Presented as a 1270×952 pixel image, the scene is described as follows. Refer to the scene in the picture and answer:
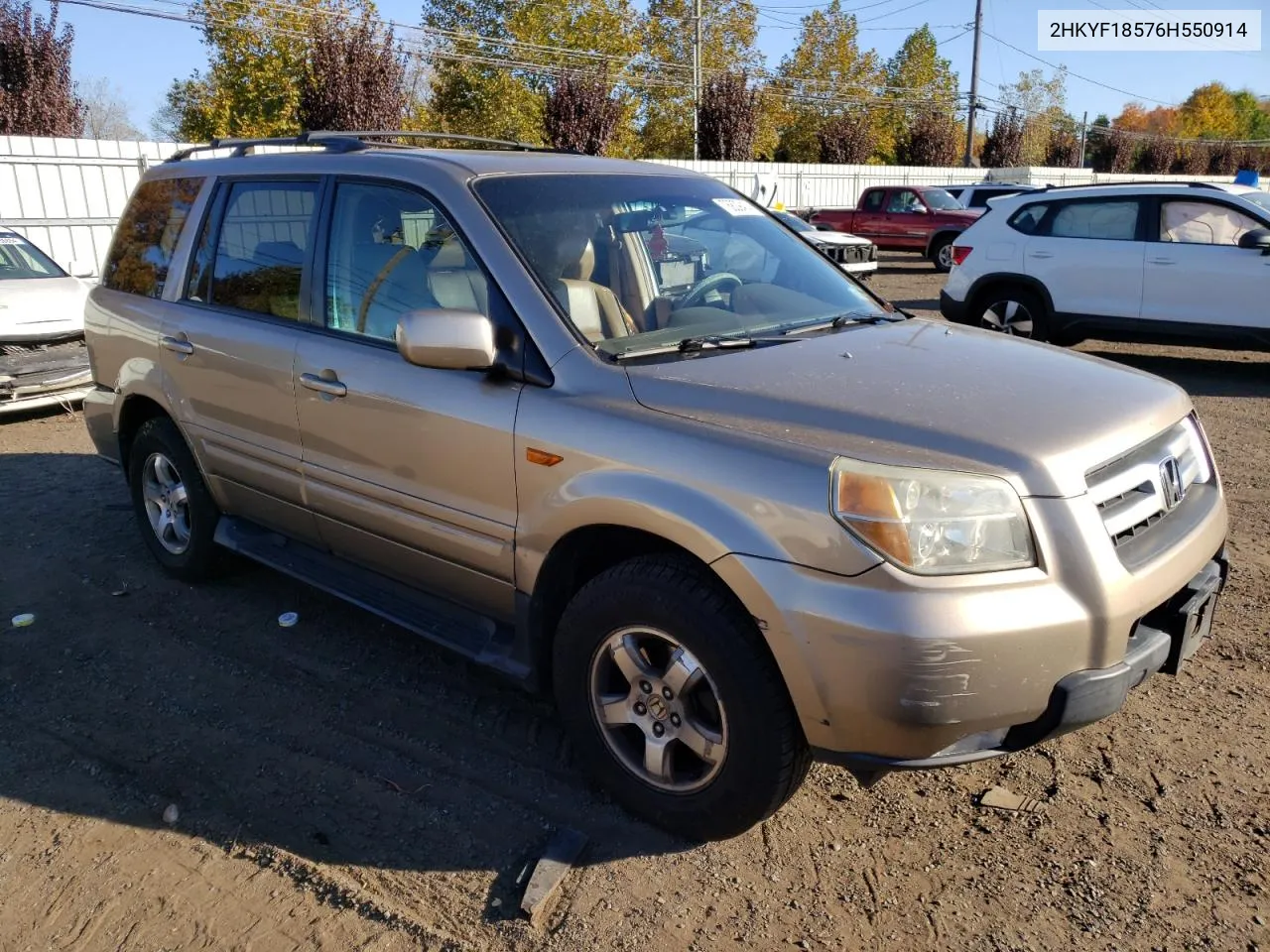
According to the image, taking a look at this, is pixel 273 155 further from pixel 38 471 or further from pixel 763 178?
pixel 763 178

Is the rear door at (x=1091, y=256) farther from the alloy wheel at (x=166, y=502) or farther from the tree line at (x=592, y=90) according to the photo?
the tree line at (x=592, y=90)

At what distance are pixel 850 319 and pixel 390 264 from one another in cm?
165

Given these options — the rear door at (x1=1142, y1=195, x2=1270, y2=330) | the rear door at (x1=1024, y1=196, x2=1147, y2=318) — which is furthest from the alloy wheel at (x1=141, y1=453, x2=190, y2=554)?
the rear door at (x1=1142, y1=195, x2=1270, y2=330)

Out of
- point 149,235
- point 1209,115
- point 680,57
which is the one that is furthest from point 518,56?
point 1209,115

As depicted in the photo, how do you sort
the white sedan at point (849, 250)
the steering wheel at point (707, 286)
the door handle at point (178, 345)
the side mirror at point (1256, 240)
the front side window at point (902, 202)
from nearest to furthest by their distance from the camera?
the steering wheel at point (707, 286) < the door handle at point (178, 345) < the side mirror at point (1256, 240) < the white sedan at point (849, 250) < the front side window at point (902, 202)

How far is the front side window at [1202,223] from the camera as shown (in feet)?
29.9

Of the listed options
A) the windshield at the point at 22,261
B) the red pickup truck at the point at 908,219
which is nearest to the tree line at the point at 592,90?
the red pickup truck at the point at 908,219

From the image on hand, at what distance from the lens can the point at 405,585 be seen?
362 cm

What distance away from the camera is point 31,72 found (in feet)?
74.4

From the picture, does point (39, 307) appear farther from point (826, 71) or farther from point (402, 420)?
point (826, 71)

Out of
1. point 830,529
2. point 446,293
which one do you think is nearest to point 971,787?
point 830,529

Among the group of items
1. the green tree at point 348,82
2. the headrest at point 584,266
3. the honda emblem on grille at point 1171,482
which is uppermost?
the green tree at point 348,82

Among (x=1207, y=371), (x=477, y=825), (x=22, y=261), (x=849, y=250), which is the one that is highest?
(x=22, y=261)

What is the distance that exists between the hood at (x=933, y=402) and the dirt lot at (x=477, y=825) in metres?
0.23
